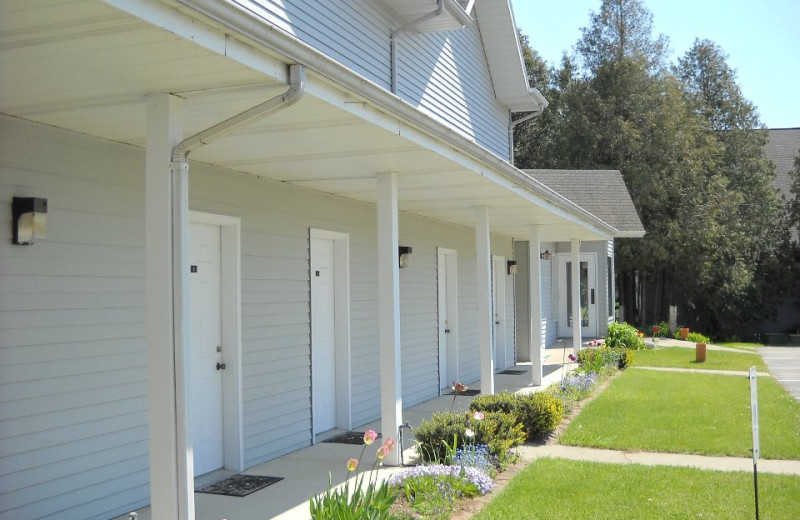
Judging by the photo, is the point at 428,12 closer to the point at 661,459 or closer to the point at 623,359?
the point at 661,459

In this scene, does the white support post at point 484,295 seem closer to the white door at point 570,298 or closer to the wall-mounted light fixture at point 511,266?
the wall-mounted light fixture at point 511,266

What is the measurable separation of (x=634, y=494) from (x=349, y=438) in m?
3.52

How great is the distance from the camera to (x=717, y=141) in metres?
35.4

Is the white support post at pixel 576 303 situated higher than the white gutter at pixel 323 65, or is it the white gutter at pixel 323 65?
the white gutter at pixel 323 65

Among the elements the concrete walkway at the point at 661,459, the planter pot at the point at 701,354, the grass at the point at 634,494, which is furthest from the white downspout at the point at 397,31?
the planter pot at the point at 701,354

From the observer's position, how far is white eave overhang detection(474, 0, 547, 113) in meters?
15.5

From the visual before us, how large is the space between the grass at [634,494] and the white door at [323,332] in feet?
9.01

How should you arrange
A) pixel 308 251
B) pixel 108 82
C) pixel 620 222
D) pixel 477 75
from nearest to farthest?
1. pixel 108 82
2. pixel 308 251
3. pixel 477 75
4. pixel 620 222

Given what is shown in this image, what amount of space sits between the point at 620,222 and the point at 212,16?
837 inches

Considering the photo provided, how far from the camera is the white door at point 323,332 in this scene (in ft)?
29.9

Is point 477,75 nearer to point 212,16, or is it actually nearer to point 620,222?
point 620,222

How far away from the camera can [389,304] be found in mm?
7406

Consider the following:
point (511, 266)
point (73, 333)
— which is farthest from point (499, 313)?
point (73, 333)

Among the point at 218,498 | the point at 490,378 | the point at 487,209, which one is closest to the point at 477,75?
the point at 487,209
